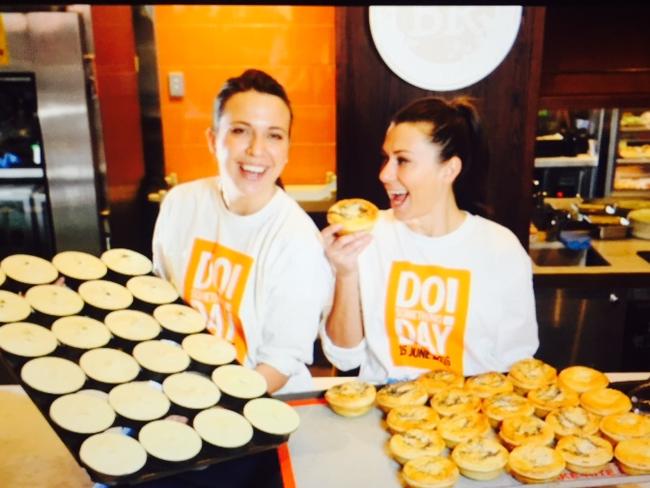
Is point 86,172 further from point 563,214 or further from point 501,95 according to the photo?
point 563,214

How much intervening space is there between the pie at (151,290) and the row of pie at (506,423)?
1.21ft

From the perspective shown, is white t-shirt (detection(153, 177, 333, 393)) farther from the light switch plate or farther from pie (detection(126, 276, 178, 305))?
the light switch plate

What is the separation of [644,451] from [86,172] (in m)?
2.26

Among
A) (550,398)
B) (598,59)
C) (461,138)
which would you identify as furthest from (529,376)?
(598,59)

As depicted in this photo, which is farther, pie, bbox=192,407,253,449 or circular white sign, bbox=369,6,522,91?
circular white sign, bbox=369,6,522,91

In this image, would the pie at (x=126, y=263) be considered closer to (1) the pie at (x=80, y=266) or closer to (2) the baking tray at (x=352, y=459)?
(1) the pie at (x=80, y=266)

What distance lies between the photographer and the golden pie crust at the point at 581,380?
1.35 meters

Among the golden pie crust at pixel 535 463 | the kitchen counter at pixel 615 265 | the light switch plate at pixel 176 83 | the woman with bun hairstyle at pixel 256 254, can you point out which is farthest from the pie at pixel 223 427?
the light switch plate at pixel 176 83

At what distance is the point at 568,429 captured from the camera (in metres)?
1.22

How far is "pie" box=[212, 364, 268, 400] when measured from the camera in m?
1.17

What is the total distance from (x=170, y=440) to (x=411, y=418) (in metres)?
0.44

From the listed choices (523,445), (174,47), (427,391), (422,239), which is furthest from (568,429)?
(174,47)

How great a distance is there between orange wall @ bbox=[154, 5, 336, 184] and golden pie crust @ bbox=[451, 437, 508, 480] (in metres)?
2.39

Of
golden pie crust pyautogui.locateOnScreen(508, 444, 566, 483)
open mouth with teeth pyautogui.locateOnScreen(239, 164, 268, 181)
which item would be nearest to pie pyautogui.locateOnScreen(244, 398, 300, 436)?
golden pie crust pyautogui.locateOnScreen(508, 444, 566, 483)
